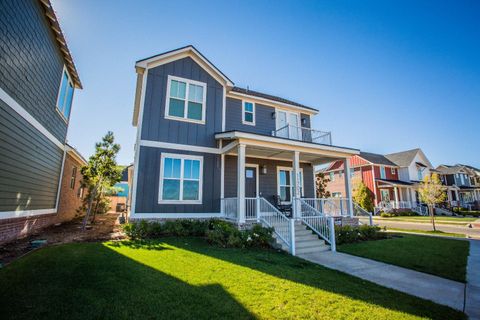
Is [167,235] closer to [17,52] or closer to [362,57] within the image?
[17,52]

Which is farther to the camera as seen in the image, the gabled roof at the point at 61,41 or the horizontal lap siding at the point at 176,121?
the horizontal lap siding at the point at 176,121

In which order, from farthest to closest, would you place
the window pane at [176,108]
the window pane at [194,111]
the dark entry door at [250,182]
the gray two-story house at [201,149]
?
the dark entry door at [250,182]
the window pane at [194,111]
the window pane at [176,108]
the gray two-story house at [201,149]

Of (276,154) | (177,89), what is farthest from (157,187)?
(276,154)

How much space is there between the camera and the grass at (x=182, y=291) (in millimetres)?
3127

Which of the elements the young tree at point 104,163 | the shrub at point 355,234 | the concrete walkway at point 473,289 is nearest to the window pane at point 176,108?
the young tree at point 104,163

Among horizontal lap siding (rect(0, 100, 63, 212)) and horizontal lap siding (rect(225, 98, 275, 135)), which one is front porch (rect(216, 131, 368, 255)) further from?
horizontal lap siding (rect(0, 100, 63, 212))

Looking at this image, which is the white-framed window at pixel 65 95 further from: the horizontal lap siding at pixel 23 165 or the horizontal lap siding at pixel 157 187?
the horizontal lap siding at pixel 157 187

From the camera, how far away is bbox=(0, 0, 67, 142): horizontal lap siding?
18.8 feet

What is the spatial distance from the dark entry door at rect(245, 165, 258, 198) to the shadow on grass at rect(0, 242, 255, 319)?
747cm

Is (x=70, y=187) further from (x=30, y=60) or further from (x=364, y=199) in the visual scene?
(x=364, y=199)

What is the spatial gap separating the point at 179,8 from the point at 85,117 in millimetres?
8896

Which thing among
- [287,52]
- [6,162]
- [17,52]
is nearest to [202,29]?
[287,52]

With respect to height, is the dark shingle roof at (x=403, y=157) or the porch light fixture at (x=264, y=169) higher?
the dark shingle roof at (x=403, y=157)

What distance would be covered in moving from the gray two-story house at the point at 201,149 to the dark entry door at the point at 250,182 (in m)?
0.05
